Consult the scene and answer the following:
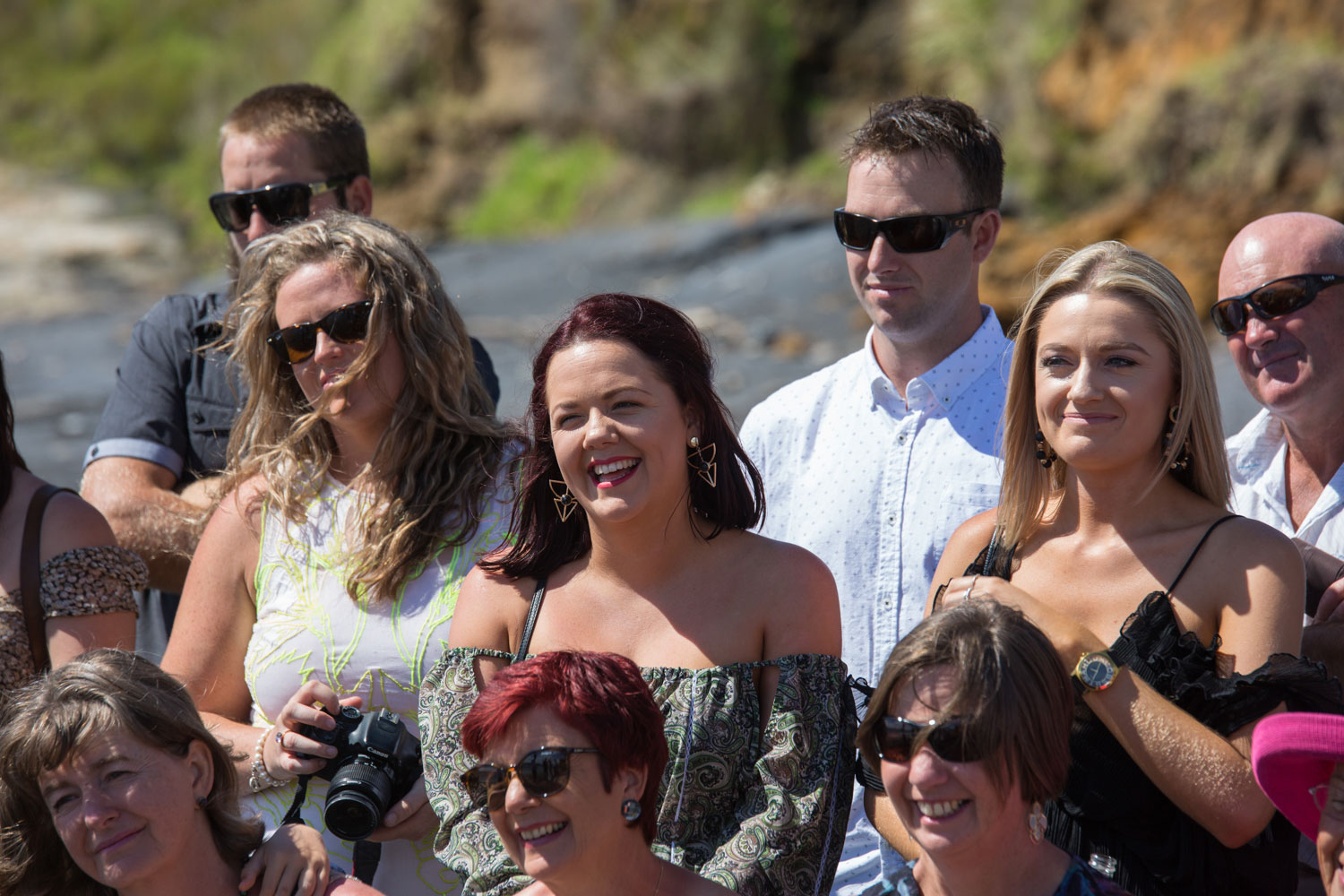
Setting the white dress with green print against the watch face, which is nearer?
the watch face

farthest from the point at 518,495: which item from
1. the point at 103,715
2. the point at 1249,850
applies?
the point at 1249,850

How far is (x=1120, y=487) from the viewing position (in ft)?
8.73

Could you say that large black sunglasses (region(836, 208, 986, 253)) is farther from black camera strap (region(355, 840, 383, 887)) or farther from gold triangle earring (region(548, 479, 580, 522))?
black camera strap (region(355, 840, 383, 887))

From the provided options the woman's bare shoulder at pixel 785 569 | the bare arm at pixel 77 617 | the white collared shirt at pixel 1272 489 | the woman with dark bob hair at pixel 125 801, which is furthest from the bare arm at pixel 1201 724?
the bare arm at pixel 77 617

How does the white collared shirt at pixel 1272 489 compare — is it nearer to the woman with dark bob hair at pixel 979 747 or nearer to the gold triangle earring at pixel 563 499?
the woman with dark bob hair at pixel 979 747

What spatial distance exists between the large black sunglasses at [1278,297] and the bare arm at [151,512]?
2674 mm

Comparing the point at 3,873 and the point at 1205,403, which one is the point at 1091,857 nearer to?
the point at 1205,403

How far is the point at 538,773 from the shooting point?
2266 mm

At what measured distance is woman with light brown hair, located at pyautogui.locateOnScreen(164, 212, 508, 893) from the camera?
302 cm

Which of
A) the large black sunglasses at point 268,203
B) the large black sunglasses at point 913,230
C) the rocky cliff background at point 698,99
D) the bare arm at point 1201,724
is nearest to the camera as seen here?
the bare arm at point 1201,724

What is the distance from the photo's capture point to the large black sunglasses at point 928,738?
221 cm

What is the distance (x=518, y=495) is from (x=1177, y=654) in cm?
132

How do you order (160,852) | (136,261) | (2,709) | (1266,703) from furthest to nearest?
(136,261) < (2,709) < (160,852) < (1266,703)

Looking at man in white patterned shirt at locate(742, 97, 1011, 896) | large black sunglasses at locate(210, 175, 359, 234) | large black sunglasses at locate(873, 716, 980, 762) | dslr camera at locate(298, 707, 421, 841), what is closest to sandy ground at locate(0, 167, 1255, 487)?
large black sunglasses at locate(210, 175, 359, 234)
